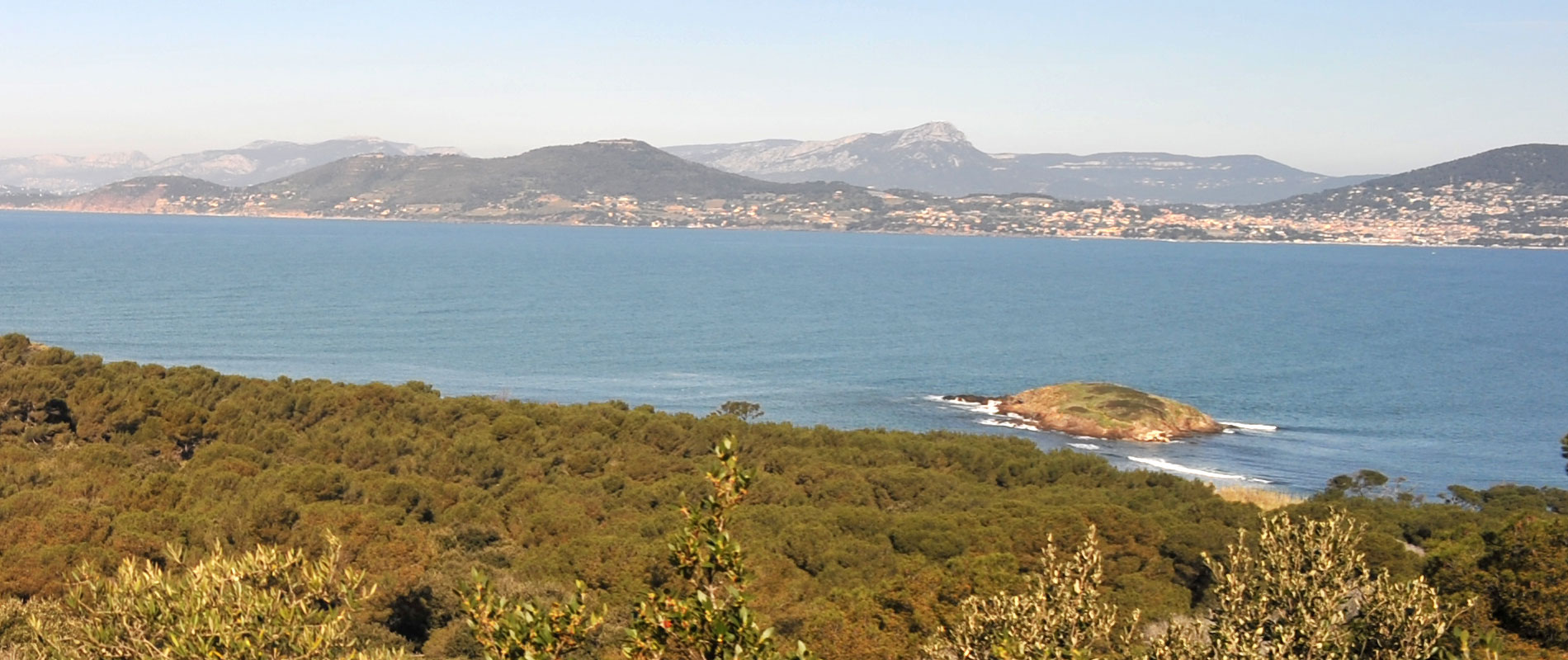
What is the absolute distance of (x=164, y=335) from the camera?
6219 cm

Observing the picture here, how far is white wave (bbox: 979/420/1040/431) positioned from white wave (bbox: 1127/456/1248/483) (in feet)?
18.5

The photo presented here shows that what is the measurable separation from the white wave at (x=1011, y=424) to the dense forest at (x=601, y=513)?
15124 mm

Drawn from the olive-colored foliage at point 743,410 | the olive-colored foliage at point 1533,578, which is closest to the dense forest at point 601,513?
Result: the olive-colored foliage at point 1533,578

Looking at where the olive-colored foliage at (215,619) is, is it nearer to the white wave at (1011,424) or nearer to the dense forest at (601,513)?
the dense forest at (601,513)

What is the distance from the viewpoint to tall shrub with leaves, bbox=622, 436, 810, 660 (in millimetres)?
6266

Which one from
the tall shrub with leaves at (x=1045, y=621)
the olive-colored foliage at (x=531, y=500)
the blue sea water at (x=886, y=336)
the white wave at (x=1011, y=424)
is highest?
the tall shrub with leaves at (x=1045, y=621)

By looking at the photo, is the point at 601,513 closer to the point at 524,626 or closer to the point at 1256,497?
the point at 524,626

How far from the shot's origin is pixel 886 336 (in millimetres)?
75500

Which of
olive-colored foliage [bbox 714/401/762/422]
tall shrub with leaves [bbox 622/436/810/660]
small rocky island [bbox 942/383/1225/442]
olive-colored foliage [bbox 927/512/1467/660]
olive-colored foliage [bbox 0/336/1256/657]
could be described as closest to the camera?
tall shrub with leaves [bbox 622/436/810/660]

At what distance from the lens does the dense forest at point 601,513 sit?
1438 centimetres

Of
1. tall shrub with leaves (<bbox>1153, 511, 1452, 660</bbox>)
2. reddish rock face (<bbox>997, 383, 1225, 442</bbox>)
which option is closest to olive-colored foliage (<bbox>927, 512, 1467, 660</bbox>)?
tall shrub with leaves (<bbox>1153, 511, 1452, 660</bbox>)

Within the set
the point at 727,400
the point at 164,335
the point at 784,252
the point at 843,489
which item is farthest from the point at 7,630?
the point at 784,252

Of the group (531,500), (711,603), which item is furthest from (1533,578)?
(531,500)

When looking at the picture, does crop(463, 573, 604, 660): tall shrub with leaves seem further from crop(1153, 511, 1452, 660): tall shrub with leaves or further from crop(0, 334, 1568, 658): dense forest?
crop(1153, 511, 1452, 660): tall shrub with leaves
